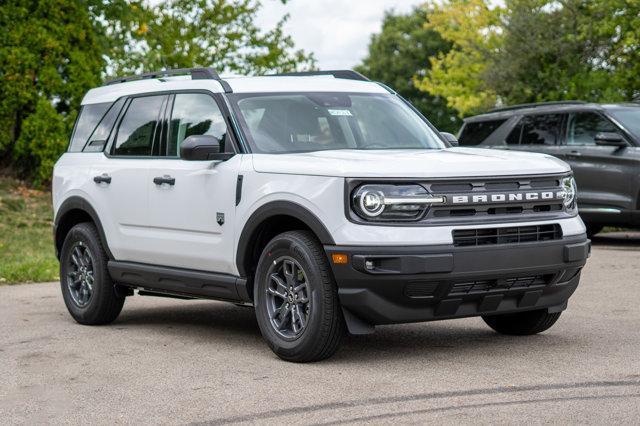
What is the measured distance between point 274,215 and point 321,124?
38.7 inches

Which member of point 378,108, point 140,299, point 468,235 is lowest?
point 140,299

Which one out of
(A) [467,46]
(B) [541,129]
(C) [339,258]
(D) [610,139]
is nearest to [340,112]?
(C) [339,258]

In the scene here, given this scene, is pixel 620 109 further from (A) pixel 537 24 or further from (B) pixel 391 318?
(A) pixel 537 24

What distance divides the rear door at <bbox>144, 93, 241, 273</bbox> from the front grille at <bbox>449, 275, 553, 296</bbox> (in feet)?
5.49

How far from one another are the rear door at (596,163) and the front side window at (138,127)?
7759mm

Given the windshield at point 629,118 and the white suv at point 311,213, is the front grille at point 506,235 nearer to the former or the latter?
the white suv at point 311,213

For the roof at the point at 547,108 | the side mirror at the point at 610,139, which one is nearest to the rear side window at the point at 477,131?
the roof at the point at 547,108

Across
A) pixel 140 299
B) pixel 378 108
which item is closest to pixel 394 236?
pixel 378 108

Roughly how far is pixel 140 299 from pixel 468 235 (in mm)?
5400

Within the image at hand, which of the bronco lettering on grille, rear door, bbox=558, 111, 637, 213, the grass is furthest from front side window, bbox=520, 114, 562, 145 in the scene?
the bronco lettering on grille

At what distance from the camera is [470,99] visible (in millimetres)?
41281

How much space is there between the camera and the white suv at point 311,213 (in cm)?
696

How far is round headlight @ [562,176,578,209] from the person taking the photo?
25.1 feet

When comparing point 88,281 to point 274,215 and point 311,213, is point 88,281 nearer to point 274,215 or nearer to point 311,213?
point 274,215
